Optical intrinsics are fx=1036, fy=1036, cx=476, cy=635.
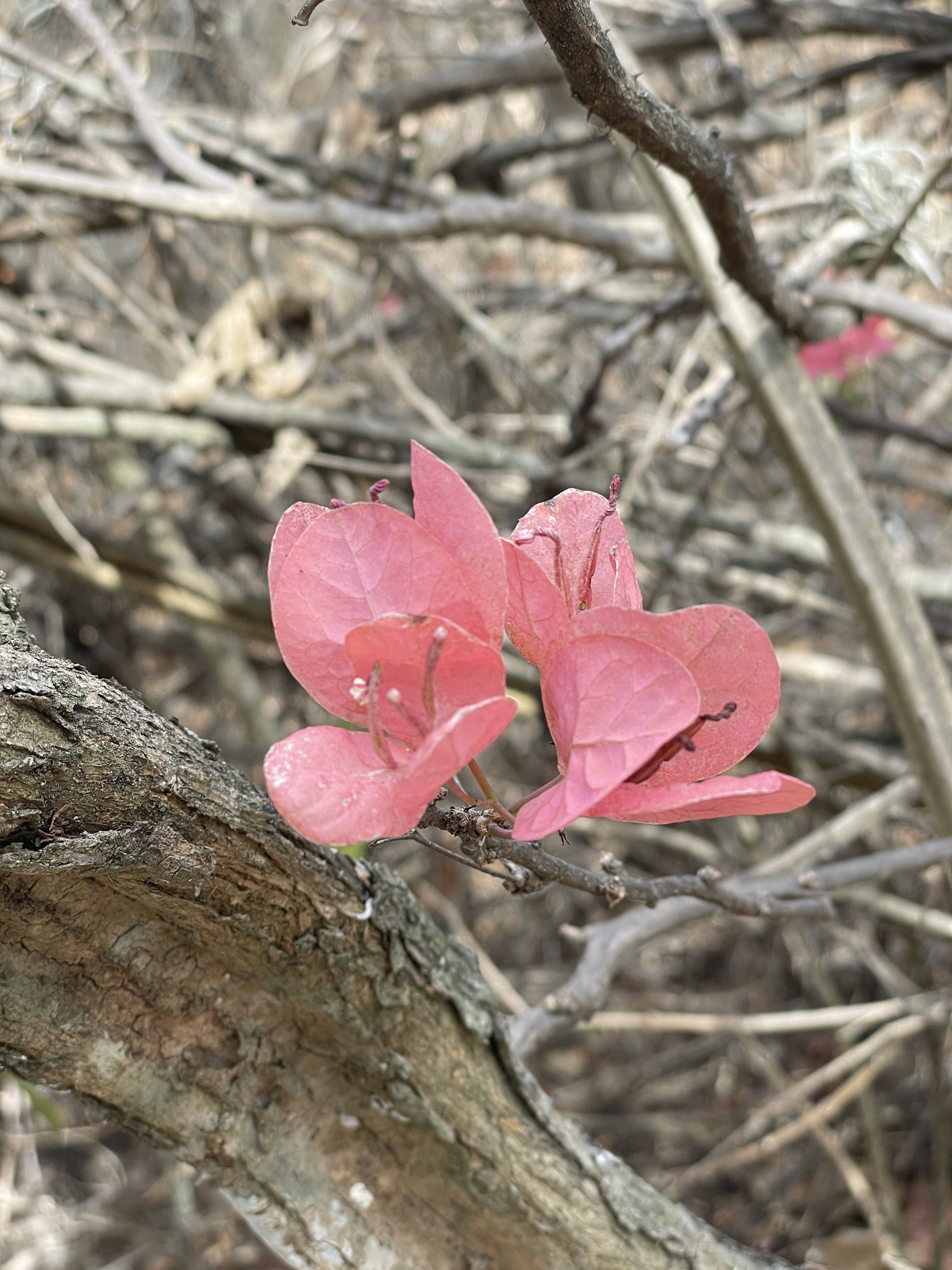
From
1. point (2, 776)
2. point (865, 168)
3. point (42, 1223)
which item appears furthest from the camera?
point (42, 1223)

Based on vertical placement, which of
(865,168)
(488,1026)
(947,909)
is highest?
(865,168)

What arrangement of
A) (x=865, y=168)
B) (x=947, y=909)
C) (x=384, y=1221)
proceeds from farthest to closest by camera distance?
(x=947, y=909) → (x=865, y=168) → (x=384, y=1221)

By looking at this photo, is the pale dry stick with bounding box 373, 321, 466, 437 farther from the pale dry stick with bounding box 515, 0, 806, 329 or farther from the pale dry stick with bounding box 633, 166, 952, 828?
the pale dry stick with bounding box 515, 0, 806, 329

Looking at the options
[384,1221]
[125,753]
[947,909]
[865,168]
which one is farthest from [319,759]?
[947,909]

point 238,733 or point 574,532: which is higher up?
point 574,532

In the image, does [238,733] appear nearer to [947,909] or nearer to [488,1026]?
[947,909]

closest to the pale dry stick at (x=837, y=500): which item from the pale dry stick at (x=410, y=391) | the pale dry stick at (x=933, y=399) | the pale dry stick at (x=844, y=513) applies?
the pale dry stick at (x=844, y=513)

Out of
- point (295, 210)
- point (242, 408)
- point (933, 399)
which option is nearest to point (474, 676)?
point (295, 210)

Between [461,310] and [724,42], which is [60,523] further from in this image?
[724,42]
